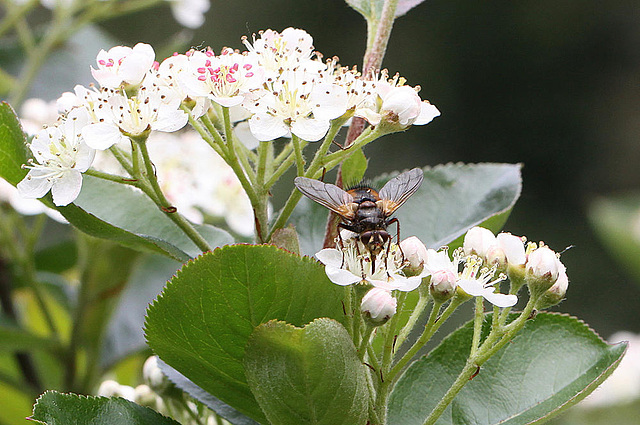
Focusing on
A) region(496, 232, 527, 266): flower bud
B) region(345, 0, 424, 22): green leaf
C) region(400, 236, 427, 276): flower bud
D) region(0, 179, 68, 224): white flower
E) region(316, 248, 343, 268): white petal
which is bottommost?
region(316, 248, 343, 268): white petal

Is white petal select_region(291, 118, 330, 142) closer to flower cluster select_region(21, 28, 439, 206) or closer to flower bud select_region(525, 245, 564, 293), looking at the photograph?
flower cluster select_region(21, 28, 439, 206)

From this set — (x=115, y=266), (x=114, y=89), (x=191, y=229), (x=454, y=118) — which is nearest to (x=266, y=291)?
(x=191, y=229)

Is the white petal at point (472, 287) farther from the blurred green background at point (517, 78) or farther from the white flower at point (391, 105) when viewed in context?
the blurred green background at point (517, 78)

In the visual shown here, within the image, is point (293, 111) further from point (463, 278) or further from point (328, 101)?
point (463, 278)

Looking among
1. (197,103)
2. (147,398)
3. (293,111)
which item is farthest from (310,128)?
(147,398)

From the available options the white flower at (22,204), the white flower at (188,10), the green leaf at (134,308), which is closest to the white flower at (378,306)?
the white flower at (22,204)

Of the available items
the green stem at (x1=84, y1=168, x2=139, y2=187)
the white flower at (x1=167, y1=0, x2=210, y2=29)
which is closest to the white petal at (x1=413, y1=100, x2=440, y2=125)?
the green stem at (x1=84, y1=168, x2=139, y2=187)

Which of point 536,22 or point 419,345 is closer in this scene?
point 419,345

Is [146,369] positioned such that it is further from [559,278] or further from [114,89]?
[559,278]
